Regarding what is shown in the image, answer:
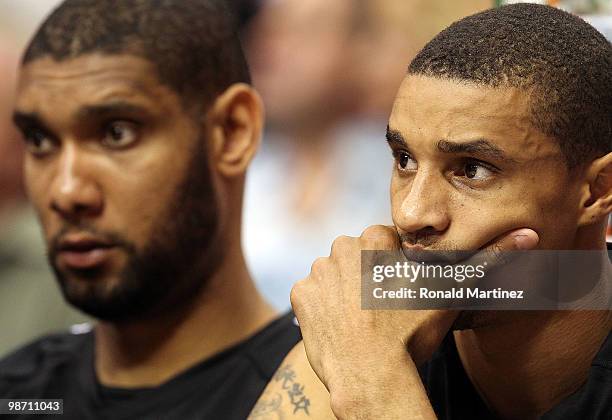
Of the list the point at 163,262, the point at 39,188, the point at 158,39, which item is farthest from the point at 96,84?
the point at 163,262

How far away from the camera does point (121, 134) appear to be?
6.95 ft

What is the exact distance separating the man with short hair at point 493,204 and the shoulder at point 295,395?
0.17 m

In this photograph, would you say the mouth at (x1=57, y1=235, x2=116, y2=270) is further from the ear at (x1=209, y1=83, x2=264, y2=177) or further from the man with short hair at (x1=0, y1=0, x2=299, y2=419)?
the ear at (x1=209, y1=83, x2=264, y2=177)

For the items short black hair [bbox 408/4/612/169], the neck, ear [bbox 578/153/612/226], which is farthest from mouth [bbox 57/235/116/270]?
ear [bbox 578/153/612/226]

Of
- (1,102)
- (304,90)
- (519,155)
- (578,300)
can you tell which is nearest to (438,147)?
(519,155)

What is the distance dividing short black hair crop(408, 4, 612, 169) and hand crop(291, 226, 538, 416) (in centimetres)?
18

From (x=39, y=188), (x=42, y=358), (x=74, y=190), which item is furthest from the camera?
(x=42, y=358)

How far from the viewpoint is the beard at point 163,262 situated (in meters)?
2.11

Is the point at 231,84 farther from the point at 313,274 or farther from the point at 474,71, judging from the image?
the point at 474,71

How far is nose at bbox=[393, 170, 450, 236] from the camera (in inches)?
58.1

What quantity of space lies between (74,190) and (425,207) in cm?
89

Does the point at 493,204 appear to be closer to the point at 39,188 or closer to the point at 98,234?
the point at 98,234

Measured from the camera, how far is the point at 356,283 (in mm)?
1581

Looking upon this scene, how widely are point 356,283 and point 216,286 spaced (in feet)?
2.28
